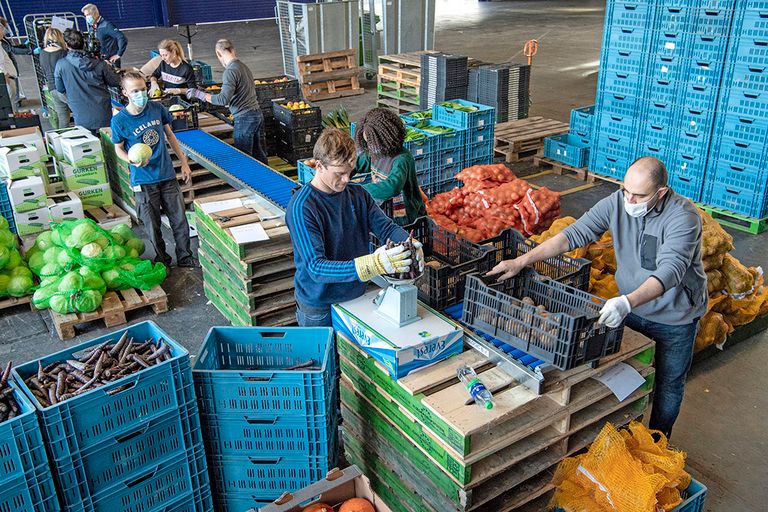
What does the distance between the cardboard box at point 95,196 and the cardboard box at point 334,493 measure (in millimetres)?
6100

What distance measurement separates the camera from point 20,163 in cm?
741

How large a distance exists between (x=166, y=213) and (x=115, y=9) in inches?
854

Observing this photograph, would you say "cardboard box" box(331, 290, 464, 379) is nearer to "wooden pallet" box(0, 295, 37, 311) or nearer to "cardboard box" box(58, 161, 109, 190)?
"wooden pallet" box(0, 295, 37, 311)

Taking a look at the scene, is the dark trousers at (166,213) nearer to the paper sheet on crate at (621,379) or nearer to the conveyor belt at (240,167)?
the conveyor belt at (240,167)

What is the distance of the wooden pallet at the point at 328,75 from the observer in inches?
587

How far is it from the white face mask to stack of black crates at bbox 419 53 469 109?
794 cm

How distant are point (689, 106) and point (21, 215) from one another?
7.94m

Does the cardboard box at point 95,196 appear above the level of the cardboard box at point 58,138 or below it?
below

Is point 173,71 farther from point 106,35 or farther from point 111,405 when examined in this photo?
point 111,405

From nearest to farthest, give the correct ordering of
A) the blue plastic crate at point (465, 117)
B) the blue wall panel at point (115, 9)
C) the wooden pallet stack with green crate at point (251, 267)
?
the wooden pallet stack with green crate at point (251, 267)
the blue plastic crate at point (465, 117)
the blue wall panel at point (115, 9)

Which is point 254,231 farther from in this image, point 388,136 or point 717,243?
point 717,243

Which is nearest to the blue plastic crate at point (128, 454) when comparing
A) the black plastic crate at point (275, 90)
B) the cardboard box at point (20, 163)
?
the cardboard box at point (20, 163)

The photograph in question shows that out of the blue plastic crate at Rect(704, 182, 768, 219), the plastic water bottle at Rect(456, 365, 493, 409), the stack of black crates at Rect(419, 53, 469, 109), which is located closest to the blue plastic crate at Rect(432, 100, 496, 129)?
the stack of black crates at Rect(419, 53, 469, 109)

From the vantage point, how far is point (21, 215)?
281 inches
